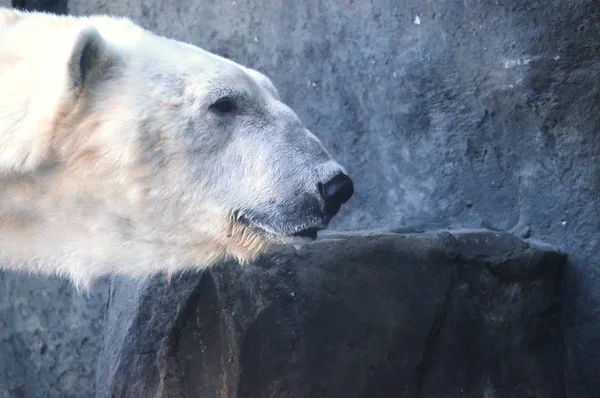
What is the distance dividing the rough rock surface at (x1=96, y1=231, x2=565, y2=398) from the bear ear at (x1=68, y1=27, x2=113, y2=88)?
22.8 inches

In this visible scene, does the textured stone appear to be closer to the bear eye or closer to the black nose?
the bear eye

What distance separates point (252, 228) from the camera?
6.03ft

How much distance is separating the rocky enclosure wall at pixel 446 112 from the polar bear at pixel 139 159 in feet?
3.43

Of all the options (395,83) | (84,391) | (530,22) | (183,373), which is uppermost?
(530,22)

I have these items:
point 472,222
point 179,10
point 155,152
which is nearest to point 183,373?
point 155,152

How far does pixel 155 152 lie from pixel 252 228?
268 millimetres

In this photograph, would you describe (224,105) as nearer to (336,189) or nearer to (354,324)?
(336,189)

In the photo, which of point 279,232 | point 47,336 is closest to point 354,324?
point 279,232

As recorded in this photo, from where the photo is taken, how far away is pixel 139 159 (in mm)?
1752

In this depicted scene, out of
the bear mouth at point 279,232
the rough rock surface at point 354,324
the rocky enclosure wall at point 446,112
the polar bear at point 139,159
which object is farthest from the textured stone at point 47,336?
the bear mouth at point 279,232

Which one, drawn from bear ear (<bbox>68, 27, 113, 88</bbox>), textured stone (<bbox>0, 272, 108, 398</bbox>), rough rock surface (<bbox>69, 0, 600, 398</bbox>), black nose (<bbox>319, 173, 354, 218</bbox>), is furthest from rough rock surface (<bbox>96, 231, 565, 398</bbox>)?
textured stone (<bbox>0, 272, 108, 398</bbox>)

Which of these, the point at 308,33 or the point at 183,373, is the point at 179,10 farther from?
the point at 183,373

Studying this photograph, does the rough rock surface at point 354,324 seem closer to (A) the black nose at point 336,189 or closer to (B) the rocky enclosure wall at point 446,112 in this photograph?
(B) the rocky enclosure wall at point 446,112

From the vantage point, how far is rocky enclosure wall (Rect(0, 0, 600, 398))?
2619 mm
